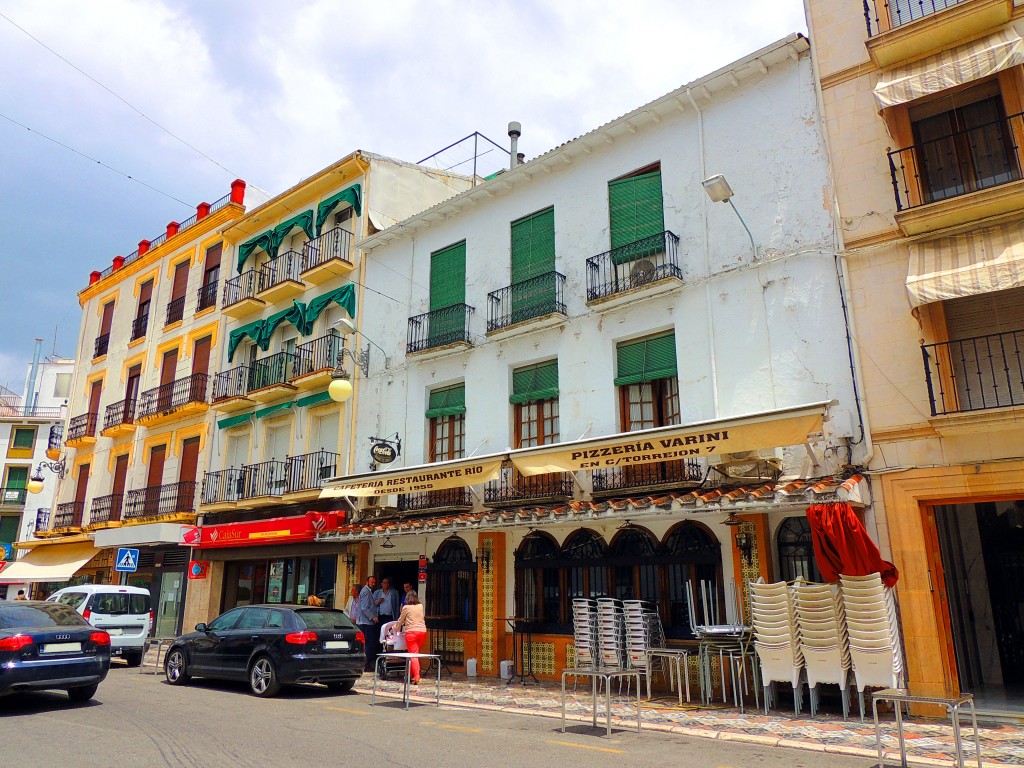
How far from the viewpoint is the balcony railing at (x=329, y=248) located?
66.6 ft

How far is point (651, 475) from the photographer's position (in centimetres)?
1292

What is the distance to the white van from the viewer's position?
16.3 m

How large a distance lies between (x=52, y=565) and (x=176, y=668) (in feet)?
54.2

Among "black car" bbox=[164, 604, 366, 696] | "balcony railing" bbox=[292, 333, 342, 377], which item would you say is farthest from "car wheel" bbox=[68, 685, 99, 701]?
"balcony railing" bbox=[292, 333, 342, 377]

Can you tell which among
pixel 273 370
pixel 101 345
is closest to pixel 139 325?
pixel 101 345

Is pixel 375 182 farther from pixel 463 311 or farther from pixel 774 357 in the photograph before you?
pixel 774 357

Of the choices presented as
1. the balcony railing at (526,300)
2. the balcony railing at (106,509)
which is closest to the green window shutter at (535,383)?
the balcony railing at (526,300)

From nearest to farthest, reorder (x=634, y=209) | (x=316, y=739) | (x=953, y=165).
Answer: (x=316, y=739)
(x=953, y=165)
(x=634, y=209)

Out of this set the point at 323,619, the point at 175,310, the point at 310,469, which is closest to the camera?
the point at 323,619

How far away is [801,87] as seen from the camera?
12.6 m

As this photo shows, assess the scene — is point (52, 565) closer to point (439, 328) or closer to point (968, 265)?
point (439, 328)

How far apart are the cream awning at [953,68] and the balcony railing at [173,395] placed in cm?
1992

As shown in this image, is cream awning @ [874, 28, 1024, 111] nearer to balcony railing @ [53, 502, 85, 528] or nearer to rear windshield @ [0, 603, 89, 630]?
rear windshield @ [0, 603, 89, 630]

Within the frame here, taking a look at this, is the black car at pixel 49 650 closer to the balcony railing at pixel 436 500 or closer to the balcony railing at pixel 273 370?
the balcony railing at pixel 436 500
